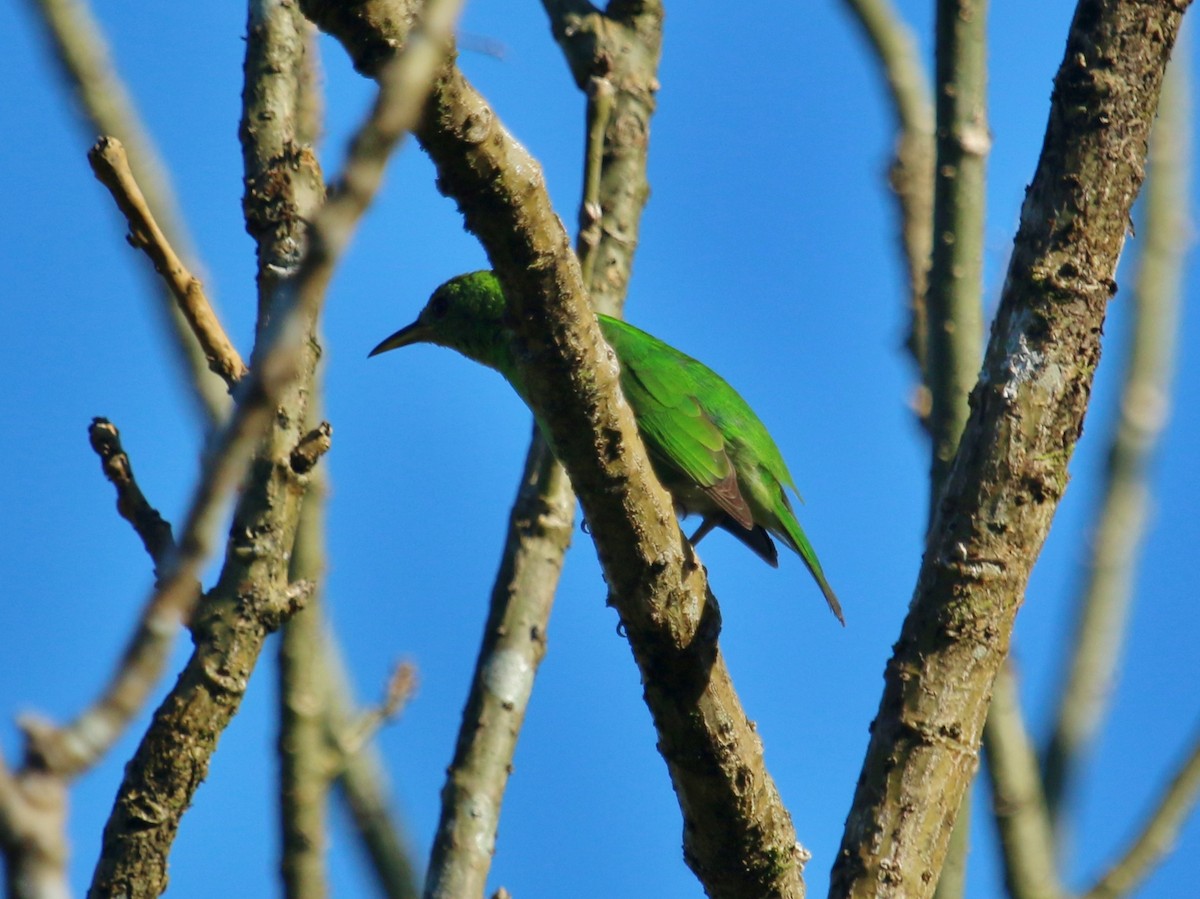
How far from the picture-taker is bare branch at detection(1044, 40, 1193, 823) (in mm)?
5234

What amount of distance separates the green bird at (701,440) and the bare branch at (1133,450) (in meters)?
1.16

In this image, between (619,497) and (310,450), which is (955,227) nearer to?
(619,497)

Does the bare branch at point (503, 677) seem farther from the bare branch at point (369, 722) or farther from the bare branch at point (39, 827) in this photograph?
the bare branch at point (39, 827)

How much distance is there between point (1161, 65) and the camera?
4.03 metres

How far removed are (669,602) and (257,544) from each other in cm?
125

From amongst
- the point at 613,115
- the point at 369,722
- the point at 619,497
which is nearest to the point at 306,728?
the point at 369,722

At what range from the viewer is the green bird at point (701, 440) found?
20.5 ft

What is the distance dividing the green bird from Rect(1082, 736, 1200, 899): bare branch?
178cm

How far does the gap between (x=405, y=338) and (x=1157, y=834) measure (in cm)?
510

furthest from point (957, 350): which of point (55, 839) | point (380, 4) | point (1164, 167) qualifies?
point (55, 839)

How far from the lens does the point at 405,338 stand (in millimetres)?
8133

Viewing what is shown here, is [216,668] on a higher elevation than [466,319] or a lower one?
lower

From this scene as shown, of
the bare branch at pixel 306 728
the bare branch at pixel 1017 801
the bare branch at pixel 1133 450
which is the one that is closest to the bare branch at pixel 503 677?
the bare branch at pixel 306 728

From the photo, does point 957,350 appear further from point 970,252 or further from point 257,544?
point 257,544
